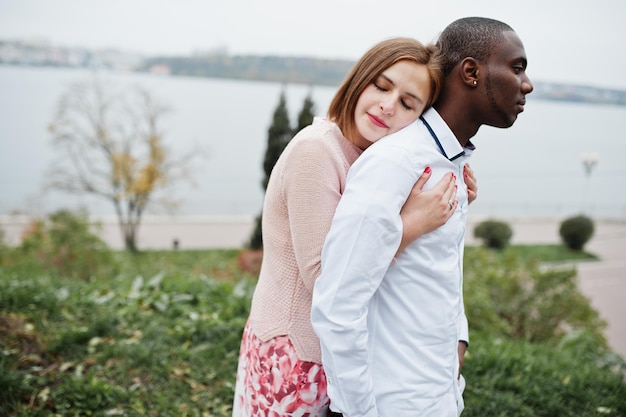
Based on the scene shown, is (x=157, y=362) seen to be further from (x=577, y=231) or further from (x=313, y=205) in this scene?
(x=577, y=231)

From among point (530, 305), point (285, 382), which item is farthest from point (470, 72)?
point (530, 305)

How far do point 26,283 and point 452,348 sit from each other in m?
3.85

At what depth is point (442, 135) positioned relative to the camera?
152cm

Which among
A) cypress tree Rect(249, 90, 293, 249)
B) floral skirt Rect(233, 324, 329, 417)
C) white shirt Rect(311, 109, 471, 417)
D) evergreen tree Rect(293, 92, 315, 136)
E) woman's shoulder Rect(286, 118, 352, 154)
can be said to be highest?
woman's shoulder Rect(286, 118, 352, 154)

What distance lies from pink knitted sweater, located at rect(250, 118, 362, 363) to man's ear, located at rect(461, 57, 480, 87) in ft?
1.21

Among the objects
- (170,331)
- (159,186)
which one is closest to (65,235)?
(170,331)

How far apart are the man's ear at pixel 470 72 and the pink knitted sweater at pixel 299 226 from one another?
1.21 feet

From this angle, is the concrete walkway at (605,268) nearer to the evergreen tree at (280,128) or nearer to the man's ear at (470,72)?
the evergreen tree at (280,128)

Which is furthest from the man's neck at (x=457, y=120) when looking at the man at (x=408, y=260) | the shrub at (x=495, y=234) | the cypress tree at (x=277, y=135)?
the shrub at (x=495, y=234)

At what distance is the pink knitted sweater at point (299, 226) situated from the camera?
58.7 inches

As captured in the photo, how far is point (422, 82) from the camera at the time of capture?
60.1 inches

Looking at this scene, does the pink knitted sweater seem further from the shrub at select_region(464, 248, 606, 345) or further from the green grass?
the shrub at select_region(464, 248, 606, 345)

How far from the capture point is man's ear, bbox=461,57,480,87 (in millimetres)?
1485

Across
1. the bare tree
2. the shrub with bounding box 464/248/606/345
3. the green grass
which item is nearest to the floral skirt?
the green grass
